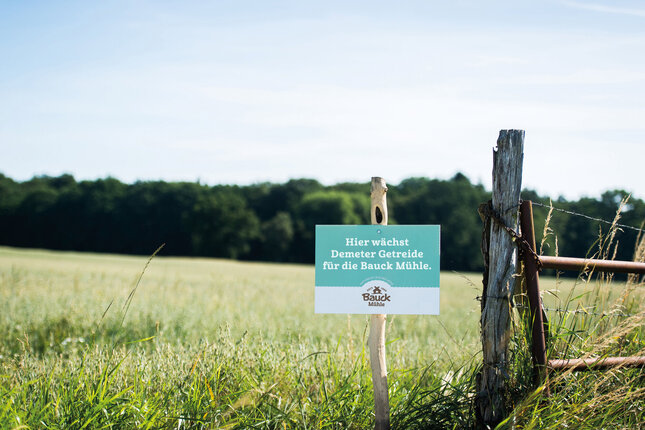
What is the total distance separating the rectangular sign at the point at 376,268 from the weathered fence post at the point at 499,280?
43 cm

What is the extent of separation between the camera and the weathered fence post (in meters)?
4.02

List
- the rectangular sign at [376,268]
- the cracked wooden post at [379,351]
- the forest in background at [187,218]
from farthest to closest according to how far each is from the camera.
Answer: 1. the forest in background at [187,218]
2. the rectangular sign at [376,268]
3. the cracked wooden post at [379,351]

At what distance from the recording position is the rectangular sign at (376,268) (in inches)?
165

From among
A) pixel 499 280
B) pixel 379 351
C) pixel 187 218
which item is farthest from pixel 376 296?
pixel 187 218

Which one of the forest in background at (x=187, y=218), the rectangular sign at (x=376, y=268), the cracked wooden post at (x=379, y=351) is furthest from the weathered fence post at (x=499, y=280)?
the forest in background at (x=187, y=218)

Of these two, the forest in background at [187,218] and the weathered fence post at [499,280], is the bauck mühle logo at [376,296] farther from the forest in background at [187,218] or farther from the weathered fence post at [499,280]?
the forest in background at [187,218]

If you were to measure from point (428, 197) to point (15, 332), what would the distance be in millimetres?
72065

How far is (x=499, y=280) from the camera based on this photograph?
13.4 feet

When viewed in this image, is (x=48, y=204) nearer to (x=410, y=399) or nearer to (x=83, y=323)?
(x=83, y=323)

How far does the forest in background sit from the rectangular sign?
62142 millimetres

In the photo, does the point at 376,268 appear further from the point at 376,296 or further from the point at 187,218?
the point at 187,218

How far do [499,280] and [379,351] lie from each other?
3.48 ft

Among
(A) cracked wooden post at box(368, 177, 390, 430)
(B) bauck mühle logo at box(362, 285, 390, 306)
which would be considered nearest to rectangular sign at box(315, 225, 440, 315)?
(B) bauck mühle logo at box(362, 285, 390, 306)

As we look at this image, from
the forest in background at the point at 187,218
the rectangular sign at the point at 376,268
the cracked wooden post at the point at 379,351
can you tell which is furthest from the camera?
the forest in background at the point at 187,218
